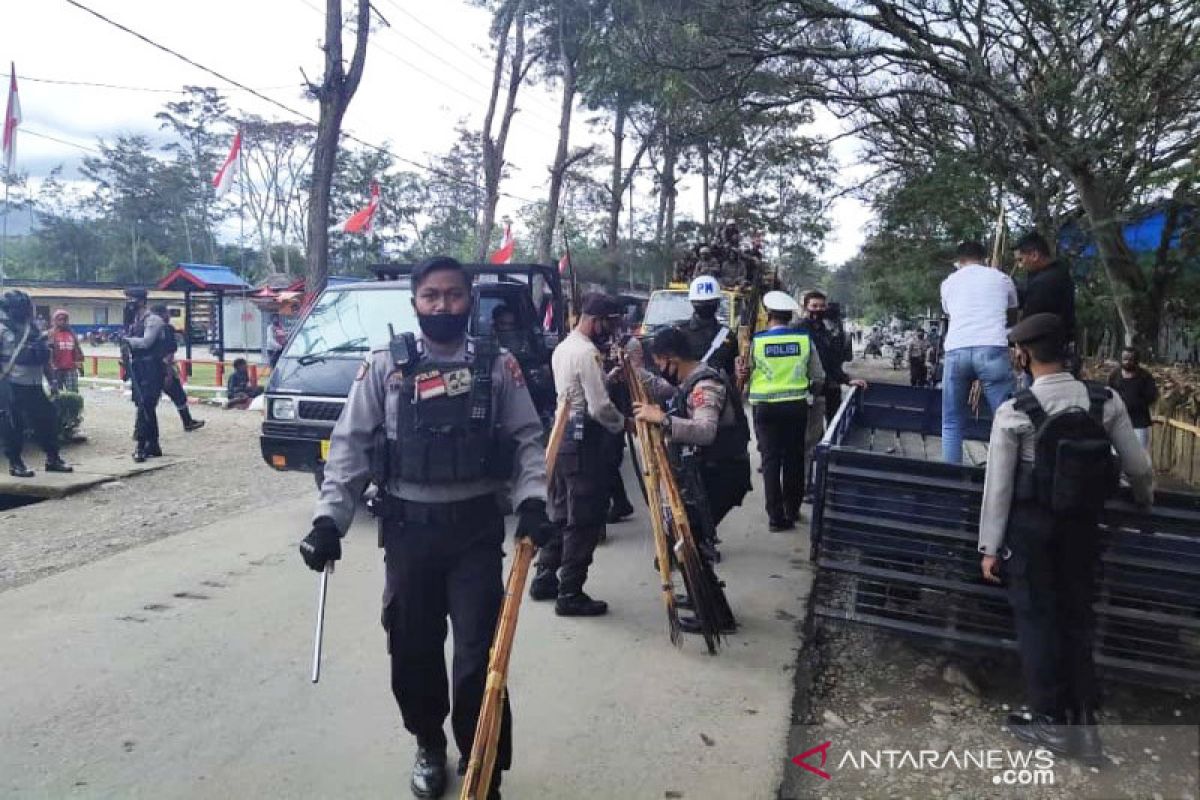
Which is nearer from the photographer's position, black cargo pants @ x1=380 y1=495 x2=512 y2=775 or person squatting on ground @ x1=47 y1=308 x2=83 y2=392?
black cargo pants @ x1=380 y1=495 x2=512 y2=775

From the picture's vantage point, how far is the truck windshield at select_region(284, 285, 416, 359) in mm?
6410

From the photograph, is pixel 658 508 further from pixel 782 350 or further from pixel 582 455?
pixel 782 350

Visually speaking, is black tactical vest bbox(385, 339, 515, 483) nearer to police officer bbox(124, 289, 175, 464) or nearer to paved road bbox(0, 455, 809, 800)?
paved road bbox(0, 455, 809, 800)

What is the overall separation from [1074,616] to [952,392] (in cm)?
201

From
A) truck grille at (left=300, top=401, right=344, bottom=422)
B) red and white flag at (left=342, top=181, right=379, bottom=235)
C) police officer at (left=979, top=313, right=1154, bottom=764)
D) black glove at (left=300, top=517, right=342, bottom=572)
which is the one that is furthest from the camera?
red and white flag at (left=342, top=181, right=379, bottom=235)

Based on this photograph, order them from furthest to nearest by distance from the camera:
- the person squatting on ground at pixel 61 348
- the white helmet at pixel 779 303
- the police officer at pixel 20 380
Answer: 1. the person squatting on ground at pixel 61 348
2. the police officer at pixel 20 380
3. the white helmet at pixel 779 303

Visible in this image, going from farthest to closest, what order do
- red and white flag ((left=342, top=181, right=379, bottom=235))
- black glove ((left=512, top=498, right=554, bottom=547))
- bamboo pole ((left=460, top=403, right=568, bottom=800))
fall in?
1. red and white flag ((left=342, top=181, right=379, bottom=235))
2. black glove ((left=512, top=498, right=554, bottom=547))
3. bamboo pole ((left=460, top=403, right=568, bottom=800))

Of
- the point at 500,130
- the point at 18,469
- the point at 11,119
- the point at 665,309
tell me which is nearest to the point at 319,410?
the point at 18,469

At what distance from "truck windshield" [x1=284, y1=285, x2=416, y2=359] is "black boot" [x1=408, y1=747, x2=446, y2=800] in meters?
4.00

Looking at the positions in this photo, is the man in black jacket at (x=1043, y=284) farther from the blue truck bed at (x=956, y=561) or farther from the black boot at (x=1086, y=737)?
the black boot at (x=1086, y=737)

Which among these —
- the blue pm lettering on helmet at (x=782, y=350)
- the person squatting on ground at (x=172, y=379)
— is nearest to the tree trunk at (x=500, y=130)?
the person squatting on ground at (x=172, y=379)

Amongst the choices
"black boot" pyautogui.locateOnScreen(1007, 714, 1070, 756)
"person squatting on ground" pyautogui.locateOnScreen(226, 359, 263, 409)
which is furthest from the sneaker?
"black boot" pyautogui.locateOnScreen(1007, 714, 1070, 756)

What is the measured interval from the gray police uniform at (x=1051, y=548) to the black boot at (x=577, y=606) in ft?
7.10

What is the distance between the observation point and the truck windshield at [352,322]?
6410mm
